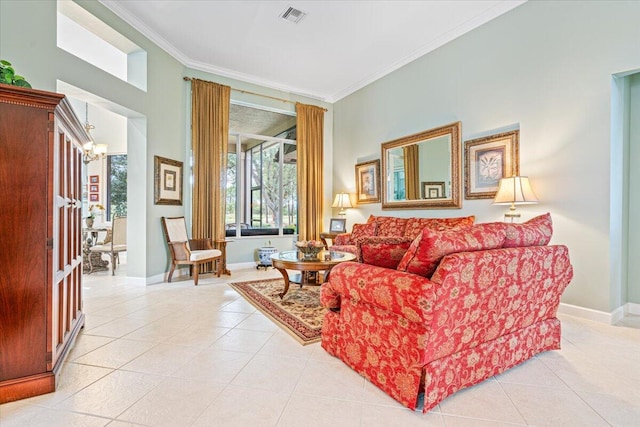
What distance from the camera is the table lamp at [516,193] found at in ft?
10.4

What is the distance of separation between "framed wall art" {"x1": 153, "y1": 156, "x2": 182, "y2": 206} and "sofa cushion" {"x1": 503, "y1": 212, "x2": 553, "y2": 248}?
435 cm

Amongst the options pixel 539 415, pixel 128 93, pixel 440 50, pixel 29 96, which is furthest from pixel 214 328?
pixel 440 50

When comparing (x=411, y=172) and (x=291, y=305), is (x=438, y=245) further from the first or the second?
(x=411, y=172)

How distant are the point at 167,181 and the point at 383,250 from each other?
3.92 meters

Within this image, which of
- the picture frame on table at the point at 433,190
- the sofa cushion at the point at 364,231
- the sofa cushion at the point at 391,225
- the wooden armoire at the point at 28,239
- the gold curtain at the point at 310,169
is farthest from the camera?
the gold curtain at the point at 310,169

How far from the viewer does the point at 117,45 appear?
4090 millimetres

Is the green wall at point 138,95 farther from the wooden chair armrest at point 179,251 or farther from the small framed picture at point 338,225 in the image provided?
the small framed picture at point 338,225

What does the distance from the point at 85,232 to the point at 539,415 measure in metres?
6.77

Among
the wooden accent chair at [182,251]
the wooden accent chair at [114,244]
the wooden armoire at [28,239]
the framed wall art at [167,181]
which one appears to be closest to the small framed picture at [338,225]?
the wooden accent chair at [182,251]

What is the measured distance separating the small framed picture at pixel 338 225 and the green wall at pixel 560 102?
1950 mm

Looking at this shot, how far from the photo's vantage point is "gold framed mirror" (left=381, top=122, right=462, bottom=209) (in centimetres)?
418

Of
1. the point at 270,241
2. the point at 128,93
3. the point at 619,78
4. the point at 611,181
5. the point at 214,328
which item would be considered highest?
the point at 128,93

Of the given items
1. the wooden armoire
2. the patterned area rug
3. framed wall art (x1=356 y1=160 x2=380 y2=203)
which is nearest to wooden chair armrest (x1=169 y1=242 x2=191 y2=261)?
the patterned area rug

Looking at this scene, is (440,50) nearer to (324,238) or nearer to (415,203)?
(415,203)
